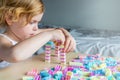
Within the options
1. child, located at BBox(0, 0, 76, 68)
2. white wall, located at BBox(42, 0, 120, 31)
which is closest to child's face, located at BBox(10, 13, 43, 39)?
child, located at BBox(0, 0, 76, 68)

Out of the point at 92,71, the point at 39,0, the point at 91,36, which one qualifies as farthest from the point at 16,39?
the point at 91,36

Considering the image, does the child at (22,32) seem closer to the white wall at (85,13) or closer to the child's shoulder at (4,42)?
the child's shoulder at (4,42)

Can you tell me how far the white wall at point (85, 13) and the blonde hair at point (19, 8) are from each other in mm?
2246

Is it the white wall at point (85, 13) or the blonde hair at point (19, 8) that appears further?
the white wall at point (85, 13)

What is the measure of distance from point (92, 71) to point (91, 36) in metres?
1.73

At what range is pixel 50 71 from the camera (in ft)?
3.01

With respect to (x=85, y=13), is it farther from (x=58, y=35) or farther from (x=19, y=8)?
(x=19, y=8)

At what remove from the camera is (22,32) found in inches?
42.3

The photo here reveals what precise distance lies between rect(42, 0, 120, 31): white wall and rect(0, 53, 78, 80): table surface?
6.93 feet

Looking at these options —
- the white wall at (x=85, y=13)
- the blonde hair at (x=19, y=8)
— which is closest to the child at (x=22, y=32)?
the blonde hair at (x=19, y=8)

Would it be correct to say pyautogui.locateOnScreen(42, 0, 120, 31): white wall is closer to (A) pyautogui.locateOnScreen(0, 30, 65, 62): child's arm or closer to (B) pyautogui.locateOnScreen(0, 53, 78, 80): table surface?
(B) pyautogui.locateOnScreen(0, 53, 78, 80): table surface

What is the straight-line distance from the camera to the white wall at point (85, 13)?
315cm

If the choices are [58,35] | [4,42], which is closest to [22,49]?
[4,42]

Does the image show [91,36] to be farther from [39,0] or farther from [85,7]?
[39,0]
